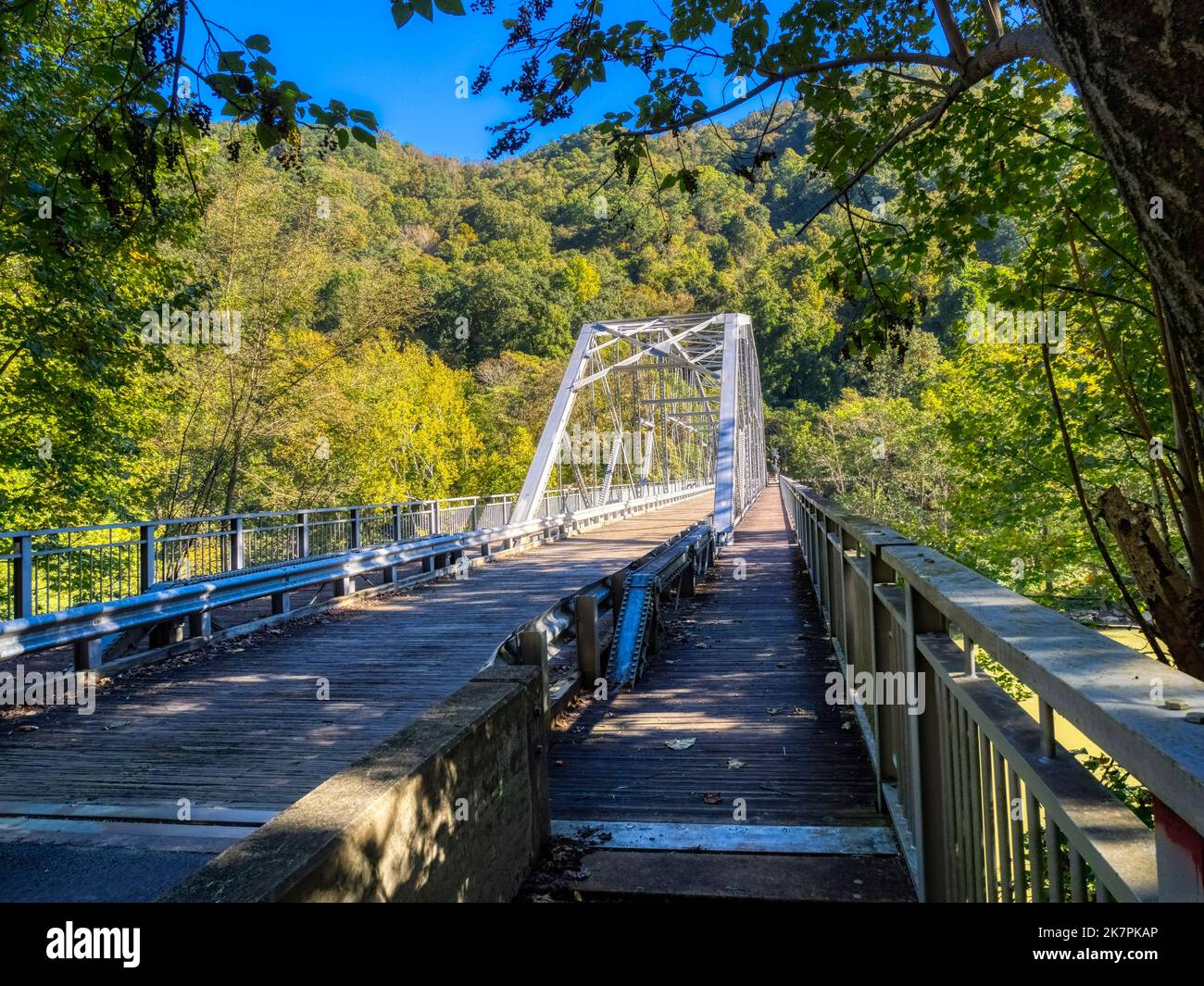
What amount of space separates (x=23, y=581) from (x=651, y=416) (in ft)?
163

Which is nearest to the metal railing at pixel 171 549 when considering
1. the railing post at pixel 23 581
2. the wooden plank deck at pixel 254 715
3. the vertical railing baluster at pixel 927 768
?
the railing post at pixel 23 581

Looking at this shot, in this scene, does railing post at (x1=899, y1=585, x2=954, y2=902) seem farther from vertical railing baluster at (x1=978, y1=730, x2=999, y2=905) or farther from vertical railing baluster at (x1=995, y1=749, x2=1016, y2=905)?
vertical railing baluster at (x1=995, y1=749, x2=1016, y2=905)

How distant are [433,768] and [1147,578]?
3614mm

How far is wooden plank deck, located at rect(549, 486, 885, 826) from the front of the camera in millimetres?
3938

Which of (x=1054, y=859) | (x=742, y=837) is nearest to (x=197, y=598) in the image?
(x=742, y=837)

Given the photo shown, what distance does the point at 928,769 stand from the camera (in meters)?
2.58

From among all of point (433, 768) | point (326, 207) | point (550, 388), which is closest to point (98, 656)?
point (433, 768)

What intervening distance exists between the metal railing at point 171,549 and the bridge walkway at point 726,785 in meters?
4.64

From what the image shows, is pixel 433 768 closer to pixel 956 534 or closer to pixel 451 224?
pixel 956 534

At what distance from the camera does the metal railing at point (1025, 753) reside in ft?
3.30

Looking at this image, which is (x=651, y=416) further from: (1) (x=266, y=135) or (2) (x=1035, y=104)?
(1) (x=266, y=135)

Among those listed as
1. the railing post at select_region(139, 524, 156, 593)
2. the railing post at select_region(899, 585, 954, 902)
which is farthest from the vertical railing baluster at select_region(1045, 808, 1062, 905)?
the railing post at select_region(139, 524, 156, 593)

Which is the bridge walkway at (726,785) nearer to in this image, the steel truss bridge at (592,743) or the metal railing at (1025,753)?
the steel truss bridge at (592,743)
